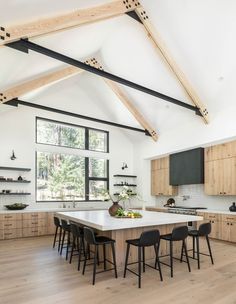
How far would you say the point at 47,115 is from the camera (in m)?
7.94

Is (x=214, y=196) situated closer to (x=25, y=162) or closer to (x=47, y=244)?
(x=47, y=244)

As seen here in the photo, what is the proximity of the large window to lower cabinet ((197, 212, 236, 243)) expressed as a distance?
4082 millimetres

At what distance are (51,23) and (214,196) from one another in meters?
6.07

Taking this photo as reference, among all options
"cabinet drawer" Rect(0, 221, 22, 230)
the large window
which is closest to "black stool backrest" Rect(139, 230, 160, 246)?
"cabinet drawer" Rect(0, 221, 22, 230)

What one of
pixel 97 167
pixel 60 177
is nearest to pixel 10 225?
pixel 60 177

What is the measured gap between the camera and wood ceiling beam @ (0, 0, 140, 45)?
142 inches

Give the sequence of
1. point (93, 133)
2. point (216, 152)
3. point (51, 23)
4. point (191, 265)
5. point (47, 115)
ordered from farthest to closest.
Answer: point (93, 133)
point (47, 115)
point (216, 152)
point (191, 265)
point (51, 23)

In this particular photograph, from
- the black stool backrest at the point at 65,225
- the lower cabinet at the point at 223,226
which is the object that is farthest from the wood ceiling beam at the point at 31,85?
the lower cabinet at the point at 223,226

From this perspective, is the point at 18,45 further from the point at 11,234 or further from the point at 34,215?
the point at 11,234

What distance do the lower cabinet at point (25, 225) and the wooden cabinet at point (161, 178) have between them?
3.89 metres

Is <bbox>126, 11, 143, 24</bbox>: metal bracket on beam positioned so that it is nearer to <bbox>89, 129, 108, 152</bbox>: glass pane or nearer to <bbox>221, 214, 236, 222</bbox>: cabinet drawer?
<bbox>89, 129, 108, 152</bbox>: glass pane

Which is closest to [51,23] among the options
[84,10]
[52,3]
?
[52,3]

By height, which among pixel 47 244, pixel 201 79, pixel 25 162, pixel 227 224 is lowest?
pixel 47 244

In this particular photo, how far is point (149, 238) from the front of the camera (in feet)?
11.3
